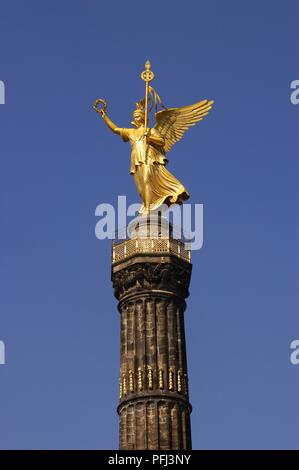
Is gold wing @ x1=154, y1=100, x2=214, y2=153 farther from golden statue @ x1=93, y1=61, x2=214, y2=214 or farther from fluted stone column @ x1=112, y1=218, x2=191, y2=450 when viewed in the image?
fluted stone column @ x1=112, y1=218, x2=191, y2=450

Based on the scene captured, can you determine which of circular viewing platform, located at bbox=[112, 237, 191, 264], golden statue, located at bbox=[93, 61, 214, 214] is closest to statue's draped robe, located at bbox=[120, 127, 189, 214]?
golden statue, located at bbox=[93, 61, 214, 214]

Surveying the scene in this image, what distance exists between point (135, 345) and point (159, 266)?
4169 millimetres

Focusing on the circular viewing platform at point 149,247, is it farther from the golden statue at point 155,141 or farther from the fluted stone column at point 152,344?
the golden statue at point 155,141

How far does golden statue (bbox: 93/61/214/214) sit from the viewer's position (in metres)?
54.2

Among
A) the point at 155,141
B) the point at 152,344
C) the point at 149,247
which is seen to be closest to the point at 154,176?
the point at 155,141

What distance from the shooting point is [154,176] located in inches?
2144

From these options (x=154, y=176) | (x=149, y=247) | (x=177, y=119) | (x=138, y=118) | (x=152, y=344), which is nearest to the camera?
(x=152, y=344)

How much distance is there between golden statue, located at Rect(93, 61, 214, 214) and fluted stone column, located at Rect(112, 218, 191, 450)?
2802mm

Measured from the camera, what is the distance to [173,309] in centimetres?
5125

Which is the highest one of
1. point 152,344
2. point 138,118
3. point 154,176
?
point 138,118

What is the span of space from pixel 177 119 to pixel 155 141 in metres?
2.59

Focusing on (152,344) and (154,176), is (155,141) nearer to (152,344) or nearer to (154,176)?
(154,176)
